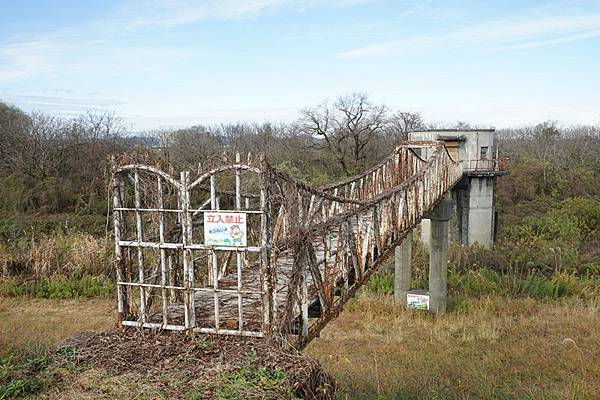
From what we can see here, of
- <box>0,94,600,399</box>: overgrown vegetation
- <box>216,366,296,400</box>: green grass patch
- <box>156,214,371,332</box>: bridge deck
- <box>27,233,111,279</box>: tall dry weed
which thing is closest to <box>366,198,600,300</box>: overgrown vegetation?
<box>0,94,600,399</box>: overgrown vegetation

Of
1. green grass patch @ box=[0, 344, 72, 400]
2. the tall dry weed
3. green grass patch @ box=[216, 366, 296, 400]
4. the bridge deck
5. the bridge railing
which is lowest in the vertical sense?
the tall dry weed

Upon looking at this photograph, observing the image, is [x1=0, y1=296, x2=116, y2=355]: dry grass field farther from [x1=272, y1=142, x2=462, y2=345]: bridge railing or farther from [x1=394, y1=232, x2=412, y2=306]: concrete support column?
[x1=394, y1=232, x2=412, y2=306]: concrete support column

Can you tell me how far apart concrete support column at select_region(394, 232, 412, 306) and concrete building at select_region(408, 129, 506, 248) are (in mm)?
8399

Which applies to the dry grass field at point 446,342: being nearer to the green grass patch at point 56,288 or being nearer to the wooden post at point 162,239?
the green grass patch at point 56,288

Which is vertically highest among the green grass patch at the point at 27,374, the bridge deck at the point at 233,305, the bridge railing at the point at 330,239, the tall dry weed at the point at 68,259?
the bridge railing at the point at 330,239

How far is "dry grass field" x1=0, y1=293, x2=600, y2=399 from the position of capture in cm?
989

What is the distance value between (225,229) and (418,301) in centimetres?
1261

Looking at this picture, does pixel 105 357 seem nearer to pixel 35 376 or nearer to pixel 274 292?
pixel 35 376

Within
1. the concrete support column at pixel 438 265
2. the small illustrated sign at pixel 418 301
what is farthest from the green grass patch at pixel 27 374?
Answer: the concrete support column at pixel 438 265

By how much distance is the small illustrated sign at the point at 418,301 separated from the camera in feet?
54.3

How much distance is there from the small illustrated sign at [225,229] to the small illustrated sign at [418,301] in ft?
41.0

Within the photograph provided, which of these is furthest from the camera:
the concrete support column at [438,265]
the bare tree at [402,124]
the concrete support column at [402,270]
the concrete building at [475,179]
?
the bare tree at [402,124]

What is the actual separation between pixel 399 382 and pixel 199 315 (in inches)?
209

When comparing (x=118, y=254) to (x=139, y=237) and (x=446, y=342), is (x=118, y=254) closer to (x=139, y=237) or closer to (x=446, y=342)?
(x=139, y=237)
